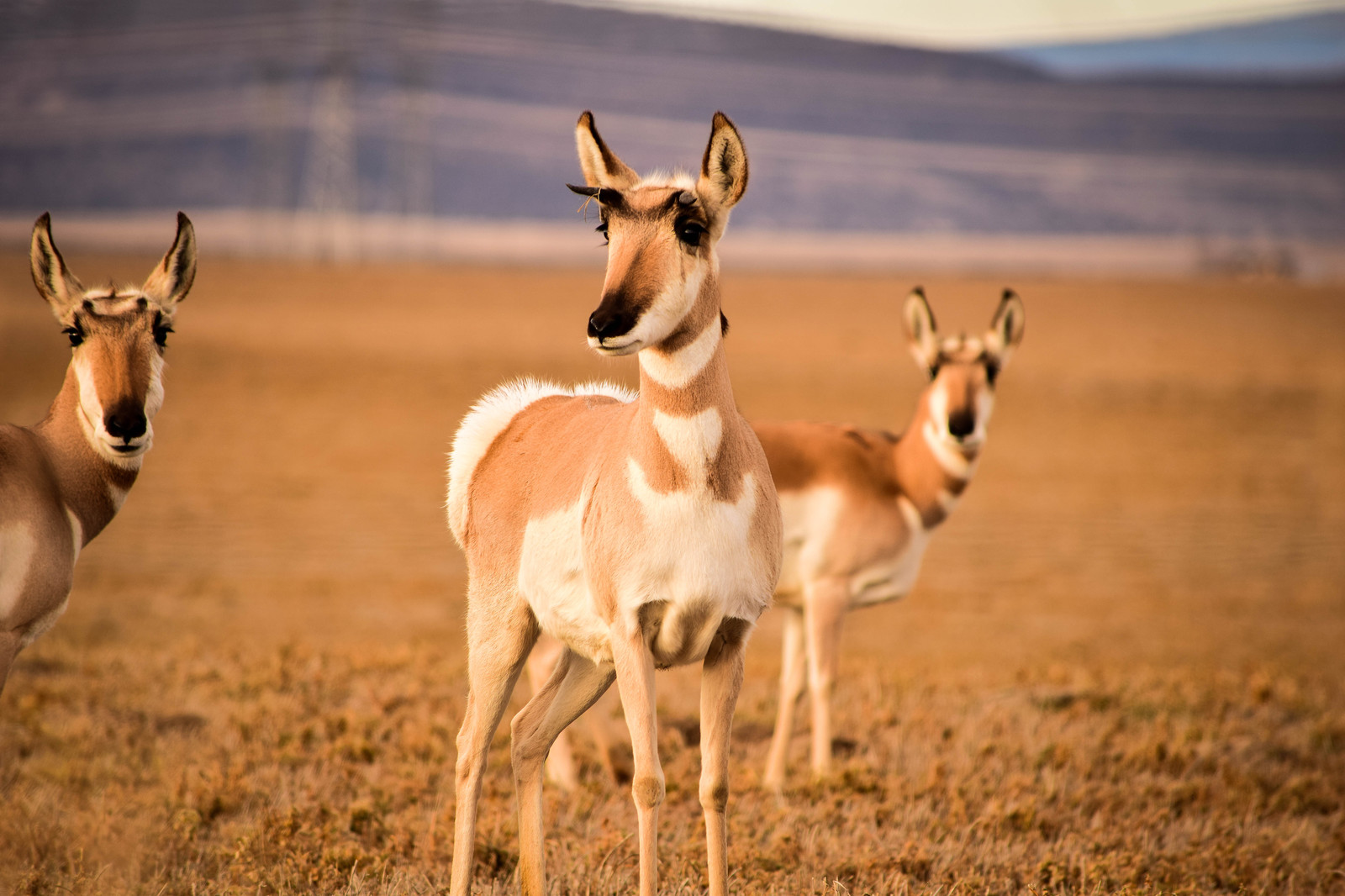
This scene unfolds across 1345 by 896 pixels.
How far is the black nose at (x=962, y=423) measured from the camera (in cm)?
Answer: 812

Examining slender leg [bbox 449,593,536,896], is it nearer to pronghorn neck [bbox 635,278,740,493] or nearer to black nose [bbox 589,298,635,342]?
pronghorn neck [bbox 635,278,740,493]

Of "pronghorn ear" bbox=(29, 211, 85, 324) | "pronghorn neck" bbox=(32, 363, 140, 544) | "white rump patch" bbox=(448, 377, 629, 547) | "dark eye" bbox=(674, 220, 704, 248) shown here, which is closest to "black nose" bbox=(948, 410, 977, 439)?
"white rump patch" bbox=(448, 377, 629, 547)

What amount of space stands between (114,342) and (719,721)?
9.71 feet

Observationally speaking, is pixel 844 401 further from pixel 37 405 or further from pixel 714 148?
pixel 714 148

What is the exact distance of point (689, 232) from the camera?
4133 mm

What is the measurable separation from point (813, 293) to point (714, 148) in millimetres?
49391

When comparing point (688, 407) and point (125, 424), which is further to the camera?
point (125, 424)

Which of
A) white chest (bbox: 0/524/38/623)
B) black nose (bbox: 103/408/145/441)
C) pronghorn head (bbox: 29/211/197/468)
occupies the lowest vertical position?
white chest (bbox: 0/524/38/623)

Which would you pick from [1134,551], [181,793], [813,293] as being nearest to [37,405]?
[181,793]

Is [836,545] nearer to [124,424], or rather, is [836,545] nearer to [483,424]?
[483,424]

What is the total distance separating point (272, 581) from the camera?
17453 millimetres

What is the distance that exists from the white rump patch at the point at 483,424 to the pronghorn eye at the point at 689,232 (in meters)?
1.29

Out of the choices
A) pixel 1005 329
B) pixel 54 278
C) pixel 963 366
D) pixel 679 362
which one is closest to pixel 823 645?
pixel 963 366

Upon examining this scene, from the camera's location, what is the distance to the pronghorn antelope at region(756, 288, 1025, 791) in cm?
810
